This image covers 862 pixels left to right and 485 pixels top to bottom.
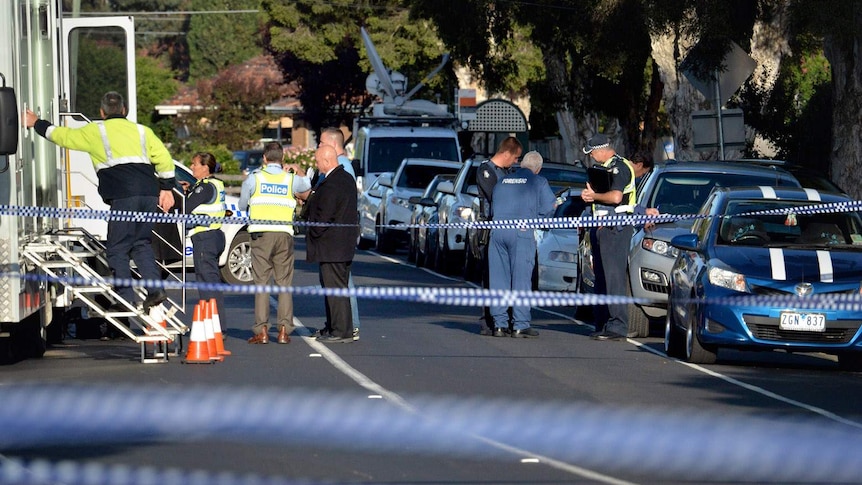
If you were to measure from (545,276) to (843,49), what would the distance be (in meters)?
4.45

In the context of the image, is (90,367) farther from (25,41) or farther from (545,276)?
(545,276)

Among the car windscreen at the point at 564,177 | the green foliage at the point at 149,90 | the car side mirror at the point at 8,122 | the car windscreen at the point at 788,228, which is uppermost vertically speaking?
the green foliage at the point at 149,90

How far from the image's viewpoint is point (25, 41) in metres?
13.0

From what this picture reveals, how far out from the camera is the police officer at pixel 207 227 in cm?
1566

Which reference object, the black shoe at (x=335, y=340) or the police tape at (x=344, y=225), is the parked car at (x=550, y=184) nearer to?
the police tape at (x=344, y=225)

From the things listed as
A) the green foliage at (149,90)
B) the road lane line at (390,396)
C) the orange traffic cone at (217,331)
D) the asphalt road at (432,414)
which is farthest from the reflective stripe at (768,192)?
the green foliage at (149,90)

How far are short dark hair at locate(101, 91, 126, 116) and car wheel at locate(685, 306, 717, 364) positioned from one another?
510 centimetres

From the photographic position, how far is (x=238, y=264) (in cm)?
2322

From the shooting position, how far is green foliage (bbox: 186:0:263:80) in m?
114

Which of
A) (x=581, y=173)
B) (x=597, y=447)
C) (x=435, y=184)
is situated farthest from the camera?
(x=435, y=184)

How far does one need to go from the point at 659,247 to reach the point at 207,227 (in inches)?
177

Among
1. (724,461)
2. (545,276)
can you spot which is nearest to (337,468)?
(724,461)

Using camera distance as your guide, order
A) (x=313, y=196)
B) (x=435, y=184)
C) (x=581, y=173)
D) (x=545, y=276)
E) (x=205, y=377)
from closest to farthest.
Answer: (x=205, y=377)
(x=313, y=196)
(x=545, y=276)
(x=581, y=173)
(x=435, y=184)

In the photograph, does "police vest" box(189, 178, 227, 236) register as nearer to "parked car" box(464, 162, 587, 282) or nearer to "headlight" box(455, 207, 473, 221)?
"parked car" box(464, 162, 587, 282)
